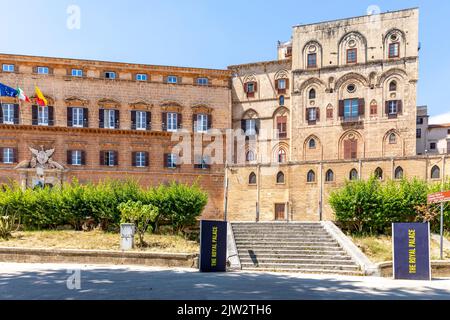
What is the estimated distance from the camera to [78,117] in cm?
3409

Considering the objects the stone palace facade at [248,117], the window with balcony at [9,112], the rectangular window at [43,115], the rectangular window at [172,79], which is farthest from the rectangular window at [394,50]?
the window with balcony at [9,112]

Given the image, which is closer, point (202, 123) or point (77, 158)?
point (77, 158)

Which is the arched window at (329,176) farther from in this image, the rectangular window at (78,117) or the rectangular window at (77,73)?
the rectangular window at (77,73)

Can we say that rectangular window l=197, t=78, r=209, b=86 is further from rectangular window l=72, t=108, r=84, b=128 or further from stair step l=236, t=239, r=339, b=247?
stair step l=236, t=239, r=339, b=247

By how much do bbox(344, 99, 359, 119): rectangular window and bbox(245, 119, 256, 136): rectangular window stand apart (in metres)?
9.12

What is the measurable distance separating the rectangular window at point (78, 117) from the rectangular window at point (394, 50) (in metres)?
30.0

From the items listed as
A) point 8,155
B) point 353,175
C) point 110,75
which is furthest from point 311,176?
point 8,155

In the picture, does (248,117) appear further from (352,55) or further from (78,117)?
(78,117)

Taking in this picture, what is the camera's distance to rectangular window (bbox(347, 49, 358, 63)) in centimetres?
3506

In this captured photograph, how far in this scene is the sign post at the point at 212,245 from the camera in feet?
45.4

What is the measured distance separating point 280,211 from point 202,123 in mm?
11532

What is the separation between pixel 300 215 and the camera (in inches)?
1259

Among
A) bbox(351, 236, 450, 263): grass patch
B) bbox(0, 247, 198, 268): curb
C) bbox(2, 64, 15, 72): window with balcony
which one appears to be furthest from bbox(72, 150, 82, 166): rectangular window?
bbox(351, 236, 450, 263): grass patch
